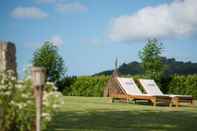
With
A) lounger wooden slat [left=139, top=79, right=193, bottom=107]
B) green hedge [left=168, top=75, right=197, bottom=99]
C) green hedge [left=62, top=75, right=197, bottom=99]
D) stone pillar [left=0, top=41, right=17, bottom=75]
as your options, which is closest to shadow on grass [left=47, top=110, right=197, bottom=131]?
stone pillar [left=0, top=41, right=17, bottom=75]

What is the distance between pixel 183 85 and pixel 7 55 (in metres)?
19.4

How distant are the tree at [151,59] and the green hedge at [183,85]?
420cm

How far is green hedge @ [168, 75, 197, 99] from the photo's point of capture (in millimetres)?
26656

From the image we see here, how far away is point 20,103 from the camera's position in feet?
22.3

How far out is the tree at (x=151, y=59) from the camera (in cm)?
3212

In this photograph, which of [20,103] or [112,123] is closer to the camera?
[20,103]


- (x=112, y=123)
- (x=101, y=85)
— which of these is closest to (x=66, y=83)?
(x=101, y=85)

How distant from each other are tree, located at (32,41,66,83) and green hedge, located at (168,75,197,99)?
31.0 feet

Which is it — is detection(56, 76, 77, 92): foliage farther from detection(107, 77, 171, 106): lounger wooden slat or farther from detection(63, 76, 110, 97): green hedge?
Answer: detection(107, 77, 171, 106): lounger wooden slat

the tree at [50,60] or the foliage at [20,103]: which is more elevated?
the tree at [50,60]

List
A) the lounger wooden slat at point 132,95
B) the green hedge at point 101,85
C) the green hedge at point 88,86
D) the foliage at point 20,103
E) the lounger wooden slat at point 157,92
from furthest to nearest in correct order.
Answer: the green hedge at point 88,86
the green hedge at point 101,85
the lounger wooden slat at point 132,95
the lounger wooden slat at point 157,92
the foliage at point 20,103

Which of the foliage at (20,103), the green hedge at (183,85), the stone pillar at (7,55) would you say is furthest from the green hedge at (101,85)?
the foliage at (20,103)

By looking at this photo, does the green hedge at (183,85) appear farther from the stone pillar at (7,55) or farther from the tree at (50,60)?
the stone pillar at (7,55)

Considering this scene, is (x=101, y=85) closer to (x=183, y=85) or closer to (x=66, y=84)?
(x=66, y=84)
